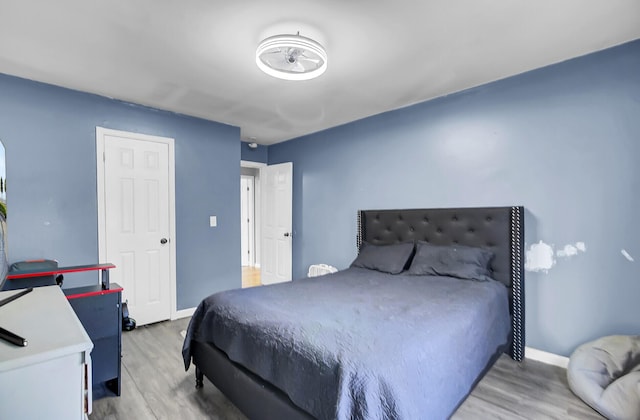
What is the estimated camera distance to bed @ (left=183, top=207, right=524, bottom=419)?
1.26m

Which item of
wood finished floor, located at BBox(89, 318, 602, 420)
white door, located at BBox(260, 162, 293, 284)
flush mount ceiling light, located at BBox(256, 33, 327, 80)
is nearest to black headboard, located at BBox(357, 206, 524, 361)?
wood finished floor, located at BBox(89, 318, 602, 420)

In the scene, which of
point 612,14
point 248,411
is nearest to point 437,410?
point 248,411

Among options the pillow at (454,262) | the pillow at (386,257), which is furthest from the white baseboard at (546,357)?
the pillow at (386,257)

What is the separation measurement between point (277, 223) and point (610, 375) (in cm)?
396

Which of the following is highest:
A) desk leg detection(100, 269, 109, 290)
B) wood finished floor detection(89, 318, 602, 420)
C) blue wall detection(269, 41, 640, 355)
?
blue wall detection(269, 41, 640, 355)

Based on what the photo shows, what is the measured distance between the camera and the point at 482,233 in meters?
2.74

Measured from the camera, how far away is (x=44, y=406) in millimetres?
912

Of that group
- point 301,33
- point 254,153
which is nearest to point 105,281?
point 301,33

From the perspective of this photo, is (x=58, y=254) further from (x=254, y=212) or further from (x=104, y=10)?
(x=254, y=212)

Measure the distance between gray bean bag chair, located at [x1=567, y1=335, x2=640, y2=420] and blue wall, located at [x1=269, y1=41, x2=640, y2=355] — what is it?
0.23 meters

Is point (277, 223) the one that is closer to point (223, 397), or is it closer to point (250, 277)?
point (250, 277)

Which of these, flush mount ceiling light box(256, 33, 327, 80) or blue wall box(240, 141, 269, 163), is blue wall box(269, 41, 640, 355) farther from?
blue wall box(240, 141, 269, 163)

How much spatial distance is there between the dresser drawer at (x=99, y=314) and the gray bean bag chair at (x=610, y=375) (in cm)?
300

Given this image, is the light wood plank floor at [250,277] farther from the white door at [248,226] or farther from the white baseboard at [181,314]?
the white baseboard at [181,314]
